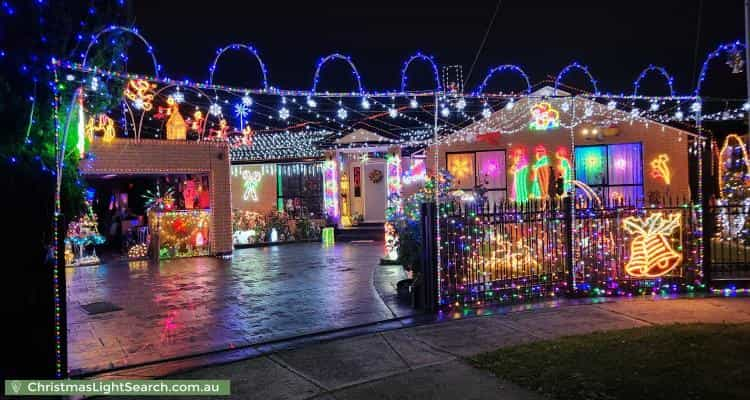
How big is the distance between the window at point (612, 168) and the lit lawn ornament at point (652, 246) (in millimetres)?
7882

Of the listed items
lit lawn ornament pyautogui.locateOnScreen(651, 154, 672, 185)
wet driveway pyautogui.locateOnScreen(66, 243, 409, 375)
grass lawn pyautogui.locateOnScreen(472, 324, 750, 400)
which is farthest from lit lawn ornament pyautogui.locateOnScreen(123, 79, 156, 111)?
lit lawn ornament pyautogui.locateOnScreen(651, 154, 672, 185)

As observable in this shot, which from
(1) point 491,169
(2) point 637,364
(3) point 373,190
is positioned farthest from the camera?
(3) point 373,190

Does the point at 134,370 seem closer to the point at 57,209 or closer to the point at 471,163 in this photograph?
the point at 57,209

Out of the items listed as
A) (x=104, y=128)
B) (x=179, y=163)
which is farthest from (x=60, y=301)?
(x=179, y=163)

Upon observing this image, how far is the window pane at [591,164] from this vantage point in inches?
713

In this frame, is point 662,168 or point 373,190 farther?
point 373,190

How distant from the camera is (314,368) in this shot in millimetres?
6039

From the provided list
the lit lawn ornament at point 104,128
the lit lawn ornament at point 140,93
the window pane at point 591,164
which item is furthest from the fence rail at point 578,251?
the lit lawn ornament at point 104,128

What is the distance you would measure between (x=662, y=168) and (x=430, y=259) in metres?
11.7

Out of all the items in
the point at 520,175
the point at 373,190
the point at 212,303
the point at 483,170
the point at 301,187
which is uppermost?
the point at 483,170

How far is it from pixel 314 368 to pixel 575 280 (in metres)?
5.04

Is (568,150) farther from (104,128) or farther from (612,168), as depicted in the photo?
(104,128)

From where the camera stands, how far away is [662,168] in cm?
1738

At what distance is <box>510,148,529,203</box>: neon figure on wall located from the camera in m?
18.5
